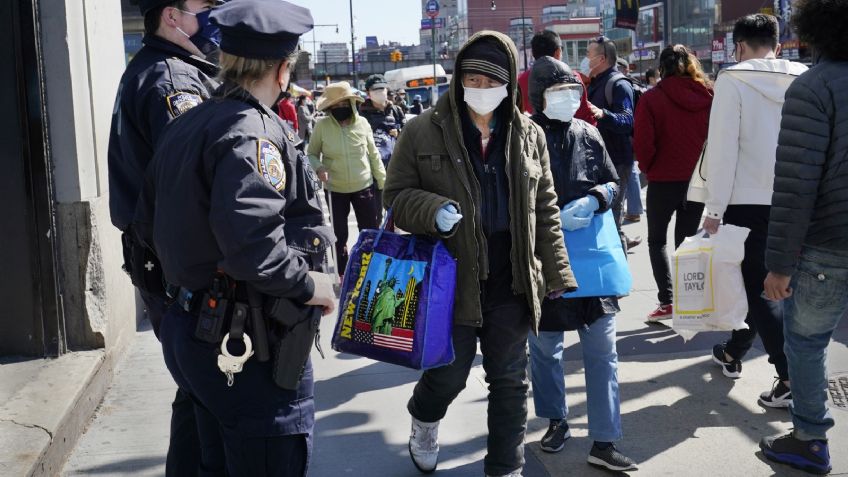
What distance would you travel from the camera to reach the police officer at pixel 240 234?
7.72 feet

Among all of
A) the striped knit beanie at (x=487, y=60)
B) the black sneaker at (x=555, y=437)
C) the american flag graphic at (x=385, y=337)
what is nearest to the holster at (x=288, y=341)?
the american flag graphic at (x=385, y=337)

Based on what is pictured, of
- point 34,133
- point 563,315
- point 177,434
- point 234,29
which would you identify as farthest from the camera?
point 34,133

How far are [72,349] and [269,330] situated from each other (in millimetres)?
2983

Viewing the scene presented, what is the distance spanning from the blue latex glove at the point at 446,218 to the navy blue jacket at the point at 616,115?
139 inches

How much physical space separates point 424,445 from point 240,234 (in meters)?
2.01

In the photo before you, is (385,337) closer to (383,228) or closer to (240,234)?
(383,228)

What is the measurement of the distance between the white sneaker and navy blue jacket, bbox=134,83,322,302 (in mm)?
1661

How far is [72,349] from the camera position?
504cm

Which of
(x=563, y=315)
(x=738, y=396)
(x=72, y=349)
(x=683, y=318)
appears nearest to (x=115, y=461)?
(x=72, y=349)

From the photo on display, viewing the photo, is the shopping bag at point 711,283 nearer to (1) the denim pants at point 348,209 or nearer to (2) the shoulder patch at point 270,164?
(2) the shoulder patch at point 270,164

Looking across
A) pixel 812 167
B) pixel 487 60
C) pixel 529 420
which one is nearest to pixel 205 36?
pixel 487 60

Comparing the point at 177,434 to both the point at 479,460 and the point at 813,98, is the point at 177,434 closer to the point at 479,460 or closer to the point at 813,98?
the point at 479,460

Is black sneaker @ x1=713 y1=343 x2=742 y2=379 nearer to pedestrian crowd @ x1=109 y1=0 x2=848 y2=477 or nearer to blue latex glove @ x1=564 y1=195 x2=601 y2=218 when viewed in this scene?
pedestrian crowd @ x1=109 y1=0 x2=848 y2=477

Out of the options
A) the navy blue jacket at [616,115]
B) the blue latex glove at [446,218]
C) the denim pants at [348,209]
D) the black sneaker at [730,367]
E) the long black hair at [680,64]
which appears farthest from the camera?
the denim pants at [348,209]
